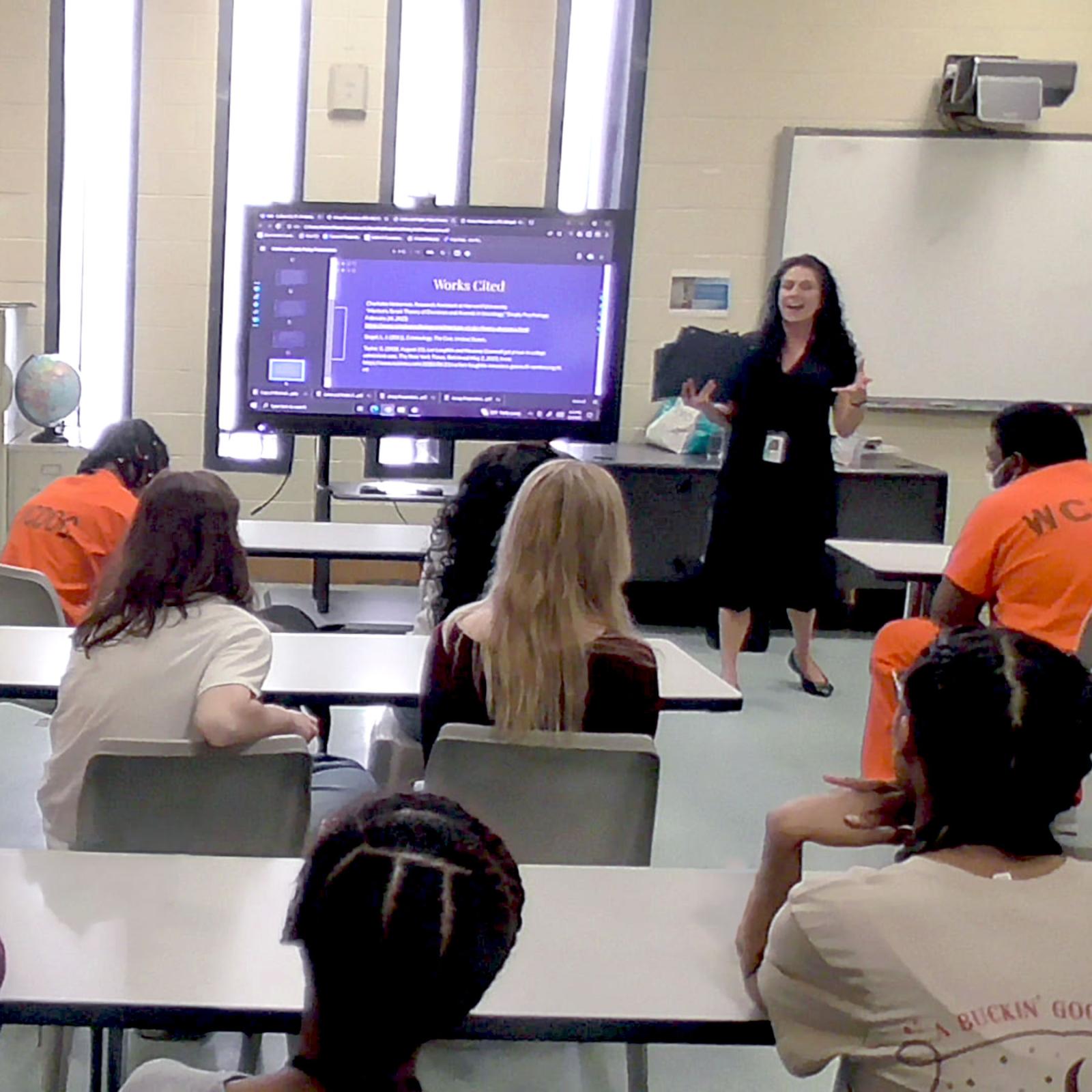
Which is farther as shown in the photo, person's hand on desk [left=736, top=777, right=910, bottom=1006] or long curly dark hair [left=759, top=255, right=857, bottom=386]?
long curly dark hair [left=759, top=255, right=857, bottom=386]

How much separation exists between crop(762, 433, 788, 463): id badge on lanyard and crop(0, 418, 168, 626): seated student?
2181 millimetres

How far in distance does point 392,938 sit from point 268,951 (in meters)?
0.56

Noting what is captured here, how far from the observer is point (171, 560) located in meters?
2.09

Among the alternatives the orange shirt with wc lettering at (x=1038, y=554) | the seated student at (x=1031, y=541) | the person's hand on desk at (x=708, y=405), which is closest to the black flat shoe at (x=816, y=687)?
the person's hand on desk at (x=708, y=405)

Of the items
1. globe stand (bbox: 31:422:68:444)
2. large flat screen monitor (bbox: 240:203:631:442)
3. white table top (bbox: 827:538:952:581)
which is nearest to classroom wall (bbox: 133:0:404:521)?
globe stand (bbox: 31:422:68:444)

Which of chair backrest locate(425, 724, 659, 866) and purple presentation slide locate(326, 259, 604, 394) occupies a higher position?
purple presentation slide locate(326, 259, 604, 394)

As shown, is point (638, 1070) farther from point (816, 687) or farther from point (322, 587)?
point (322, 587)

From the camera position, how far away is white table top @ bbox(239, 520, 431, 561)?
3.77 meters

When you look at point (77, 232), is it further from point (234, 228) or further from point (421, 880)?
point (421, 880)

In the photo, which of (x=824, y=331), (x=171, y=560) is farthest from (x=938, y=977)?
(x=824, y=331)

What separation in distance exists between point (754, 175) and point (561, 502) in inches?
175

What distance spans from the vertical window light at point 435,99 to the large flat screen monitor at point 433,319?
111 centimetres

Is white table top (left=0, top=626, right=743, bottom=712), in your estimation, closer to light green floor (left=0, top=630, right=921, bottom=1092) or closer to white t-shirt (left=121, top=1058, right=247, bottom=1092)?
light green floor (left=0, top=630, right=921, bottom=1092)

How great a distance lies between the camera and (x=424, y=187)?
616cm
